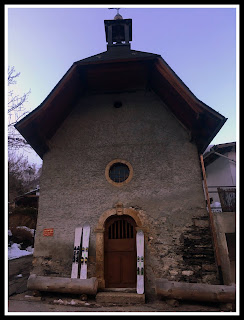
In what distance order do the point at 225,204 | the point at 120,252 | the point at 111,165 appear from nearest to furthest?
the point at 120,252 → the point at 111,165 → the point at 225,204

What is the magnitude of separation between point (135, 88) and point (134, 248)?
532 cm

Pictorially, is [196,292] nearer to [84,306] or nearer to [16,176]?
[84,306]

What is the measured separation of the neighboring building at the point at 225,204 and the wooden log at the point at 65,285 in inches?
131

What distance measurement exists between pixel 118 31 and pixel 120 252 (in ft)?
30.6

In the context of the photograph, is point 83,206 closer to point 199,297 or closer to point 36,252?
point 36,252

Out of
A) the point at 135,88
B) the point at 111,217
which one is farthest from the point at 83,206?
the point at 135,88

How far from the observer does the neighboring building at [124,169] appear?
20.0 ft

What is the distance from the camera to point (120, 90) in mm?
8133

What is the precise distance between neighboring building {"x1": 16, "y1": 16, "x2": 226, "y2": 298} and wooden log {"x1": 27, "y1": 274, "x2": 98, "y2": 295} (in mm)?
589

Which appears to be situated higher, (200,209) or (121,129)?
(121,129)

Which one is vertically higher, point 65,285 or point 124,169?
point 124,169

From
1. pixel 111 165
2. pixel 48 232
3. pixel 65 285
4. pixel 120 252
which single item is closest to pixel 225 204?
pixel 120 252

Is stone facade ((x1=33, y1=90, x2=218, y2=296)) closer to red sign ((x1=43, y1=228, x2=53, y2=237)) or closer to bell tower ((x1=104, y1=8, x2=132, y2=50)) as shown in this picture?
red sign ((x1=43, y1=228, x2=53, y2=237))

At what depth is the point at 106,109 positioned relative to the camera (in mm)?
7992
